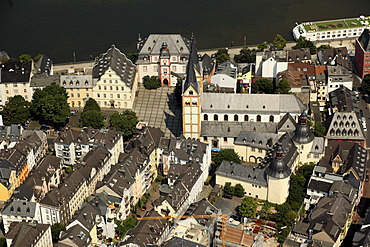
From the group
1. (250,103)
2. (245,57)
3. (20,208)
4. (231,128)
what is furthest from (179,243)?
(245,57)

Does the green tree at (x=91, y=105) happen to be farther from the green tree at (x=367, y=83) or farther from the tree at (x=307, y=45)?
the green tree at (x=367, y=83)

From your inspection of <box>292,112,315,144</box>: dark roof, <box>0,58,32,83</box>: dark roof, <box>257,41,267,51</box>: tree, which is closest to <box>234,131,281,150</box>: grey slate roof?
<box>292,112,315,144</box>: dark roof

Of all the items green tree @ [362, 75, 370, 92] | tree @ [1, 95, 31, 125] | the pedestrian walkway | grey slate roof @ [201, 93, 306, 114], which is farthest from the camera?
green tree @ [362, 75, 370, 92]

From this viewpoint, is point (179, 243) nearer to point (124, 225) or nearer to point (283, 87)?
point (124, 225)

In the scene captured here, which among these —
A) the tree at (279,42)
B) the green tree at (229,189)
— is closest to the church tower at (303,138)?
the green tree at (229,189)

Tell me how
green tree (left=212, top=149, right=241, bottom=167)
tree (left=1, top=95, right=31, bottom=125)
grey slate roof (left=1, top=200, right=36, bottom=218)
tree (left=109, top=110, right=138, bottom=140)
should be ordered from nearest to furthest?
grey slate roof (left=1, top=200, right=36, bottom=218)
green tree (left=212, top=149, right=241, bottom=167)
tree (left=109, top=110, right=138, bottom=140)
tree (left=1, top=95, right=31, bottom=125)

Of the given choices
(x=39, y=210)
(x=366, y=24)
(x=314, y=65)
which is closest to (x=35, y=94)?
(x=39, y=210)

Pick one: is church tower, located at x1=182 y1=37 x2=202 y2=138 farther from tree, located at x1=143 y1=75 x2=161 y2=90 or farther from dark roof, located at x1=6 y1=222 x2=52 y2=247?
dark roof, located at x1=6 y1=222 x2=52 y2=247

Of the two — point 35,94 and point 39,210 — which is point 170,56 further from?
point 39,210
